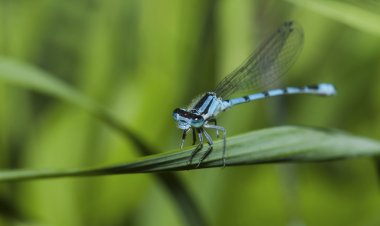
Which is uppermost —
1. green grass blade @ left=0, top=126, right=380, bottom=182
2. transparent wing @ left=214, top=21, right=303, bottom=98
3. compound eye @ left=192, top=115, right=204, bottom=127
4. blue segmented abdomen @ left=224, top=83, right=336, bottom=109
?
transparent wing @ left=214, top=21, right=303, bottom=98

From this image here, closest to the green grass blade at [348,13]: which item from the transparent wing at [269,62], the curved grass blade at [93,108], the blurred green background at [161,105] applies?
the blurred green background at [161,105]

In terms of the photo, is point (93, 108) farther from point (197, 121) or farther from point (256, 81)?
point (256, 81)

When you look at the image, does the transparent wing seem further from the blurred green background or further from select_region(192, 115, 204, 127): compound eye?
select_region(192, 115, 204, 127): compound eye

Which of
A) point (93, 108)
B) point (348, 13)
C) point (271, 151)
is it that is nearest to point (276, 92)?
point (348, 13)

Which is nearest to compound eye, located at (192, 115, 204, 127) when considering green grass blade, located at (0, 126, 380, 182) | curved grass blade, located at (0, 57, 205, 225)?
curved grass blade, located at (0, 57, 205, 225)

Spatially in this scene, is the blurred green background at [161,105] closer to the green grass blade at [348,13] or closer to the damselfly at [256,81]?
the damselfly at [256,81]

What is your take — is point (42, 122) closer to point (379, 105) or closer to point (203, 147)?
point (203, 147)
